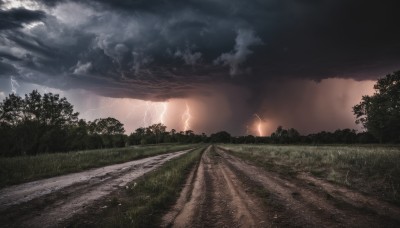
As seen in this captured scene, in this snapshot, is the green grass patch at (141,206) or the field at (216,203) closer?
the green grass patch at (141,206)

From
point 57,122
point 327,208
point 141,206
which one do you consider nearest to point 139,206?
point 141,206

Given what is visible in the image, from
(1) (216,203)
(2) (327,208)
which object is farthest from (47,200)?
(2) (327,208)

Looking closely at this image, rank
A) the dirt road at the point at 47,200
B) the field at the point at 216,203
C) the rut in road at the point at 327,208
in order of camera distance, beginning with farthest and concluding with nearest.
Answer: the dirt road at the point at 47,200, the field at the point at 216,203, the rut in road at the point at 327,208

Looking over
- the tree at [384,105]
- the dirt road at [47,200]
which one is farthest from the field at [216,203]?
the tree at [384,105]

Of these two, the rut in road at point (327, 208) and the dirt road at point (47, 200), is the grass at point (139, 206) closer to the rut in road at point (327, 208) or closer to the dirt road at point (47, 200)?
the dirt road at point (47, 200)

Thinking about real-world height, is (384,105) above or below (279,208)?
above

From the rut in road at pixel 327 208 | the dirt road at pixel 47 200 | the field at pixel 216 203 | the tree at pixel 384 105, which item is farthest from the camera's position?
the tree at pixel 384 105

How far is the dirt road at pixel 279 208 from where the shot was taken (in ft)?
22.2

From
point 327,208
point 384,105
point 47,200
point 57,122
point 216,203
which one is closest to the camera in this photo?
point 327,208

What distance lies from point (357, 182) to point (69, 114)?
80.1 metres

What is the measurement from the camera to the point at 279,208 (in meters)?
8.05

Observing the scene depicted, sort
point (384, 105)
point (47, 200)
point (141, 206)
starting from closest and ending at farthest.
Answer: point (141, 206) < point (47, 200) < point (384, 105)

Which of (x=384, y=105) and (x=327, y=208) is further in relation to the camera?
(x=384, y=105)

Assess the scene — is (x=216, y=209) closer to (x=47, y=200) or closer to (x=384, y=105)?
(x=47, y=200)
